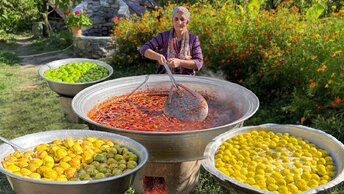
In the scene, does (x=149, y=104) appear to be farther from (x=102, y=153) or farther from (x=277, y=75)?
(x=277, y=75)

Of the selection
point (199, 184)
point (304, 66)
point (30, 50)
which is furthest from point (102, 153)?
point (30, 50)

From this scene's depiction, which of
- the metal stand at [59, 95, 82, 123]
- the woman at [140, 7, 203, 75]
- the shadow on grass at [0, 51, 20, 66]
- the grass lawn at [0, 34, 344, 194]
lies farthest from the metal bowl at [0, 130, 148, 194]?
the shadow on grass at [0, 51, 20, 66]

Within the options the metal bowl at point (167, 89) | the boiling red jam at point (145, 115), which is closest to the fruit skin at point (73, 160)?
the metal bowl at point (167, 89)

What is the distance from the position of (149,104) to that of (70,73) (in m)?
2.36

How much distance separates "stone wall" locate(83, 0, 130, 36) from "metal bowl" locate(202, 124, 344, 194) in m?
9.06

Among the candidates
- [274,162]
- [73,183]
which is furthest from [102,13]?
[73,183]

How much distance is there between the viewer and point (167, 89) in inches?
169

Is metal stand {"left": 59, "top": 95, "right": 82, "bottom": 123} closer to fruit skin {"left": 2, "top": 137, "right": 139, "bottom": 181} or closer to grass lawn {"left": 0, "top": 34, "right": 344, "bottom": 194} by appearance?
grass lawn {"left": 0, "top": 34, "right": 344, "bottom": 194}

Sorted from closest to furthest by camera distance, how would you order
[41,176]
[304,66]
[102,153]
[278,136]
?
[41,176] < [102,153] < [278,136] < [304,66]

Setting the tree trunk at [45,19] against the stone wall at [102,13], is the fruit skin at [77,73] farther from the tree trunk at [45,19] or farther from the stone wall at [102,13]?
the tree trunk at [45,19]

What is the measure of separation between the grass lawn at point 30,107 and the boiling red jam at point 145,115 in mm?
1154

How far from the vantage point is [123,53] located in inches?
381

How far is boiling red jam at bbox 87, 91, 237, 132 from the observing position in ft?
11.4

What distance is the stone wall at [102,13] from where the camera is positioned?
11641 millimetres
